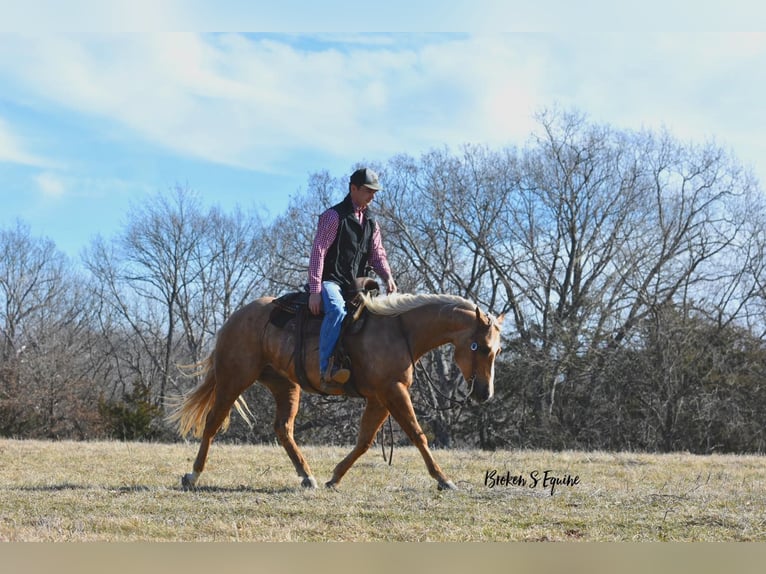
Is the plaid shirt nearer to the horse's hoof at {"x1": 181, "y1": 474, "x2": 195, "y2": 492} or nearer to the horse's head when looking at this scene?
the horse's head

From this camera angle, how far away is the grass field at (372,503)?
508 centimetres

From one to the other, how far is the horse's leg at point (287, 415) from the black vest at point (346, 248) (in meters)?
1.38

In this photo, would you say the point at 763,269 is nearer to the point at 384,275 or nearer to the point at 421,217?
the point at 421,217

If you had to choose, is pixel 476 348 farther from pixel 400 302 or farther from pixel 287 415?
pixel 287 415

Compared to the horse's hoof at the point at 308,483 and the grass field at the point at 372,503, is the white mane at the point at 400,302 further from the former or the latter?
the horse's hoof at the point at 308,483

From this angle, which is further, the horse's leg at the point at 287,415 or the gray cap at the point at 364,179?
the horse's leg at the point at 287,415

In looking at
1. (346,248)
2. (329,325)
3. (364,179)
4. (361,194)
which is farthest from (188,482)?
(364,179)

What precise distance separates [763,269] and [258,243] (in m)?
26.1

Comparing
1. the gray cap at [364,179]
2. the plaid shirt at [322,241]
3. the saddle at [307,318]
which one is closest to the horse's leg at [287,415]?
the saddle at [307,318]

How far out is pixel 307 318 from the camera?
7.56 meters

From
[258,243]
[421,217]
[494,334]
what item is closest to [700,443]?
[421,217]

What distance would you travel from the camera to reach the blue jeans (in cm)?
713

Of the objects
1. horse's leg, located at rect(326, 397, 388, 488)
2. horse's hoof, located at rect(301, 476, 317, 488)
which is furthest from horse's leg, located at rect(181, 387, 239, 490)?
horse's leg, located at rect(326, 397, 388, 488)

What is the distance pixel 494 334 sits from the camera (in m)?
6.95
